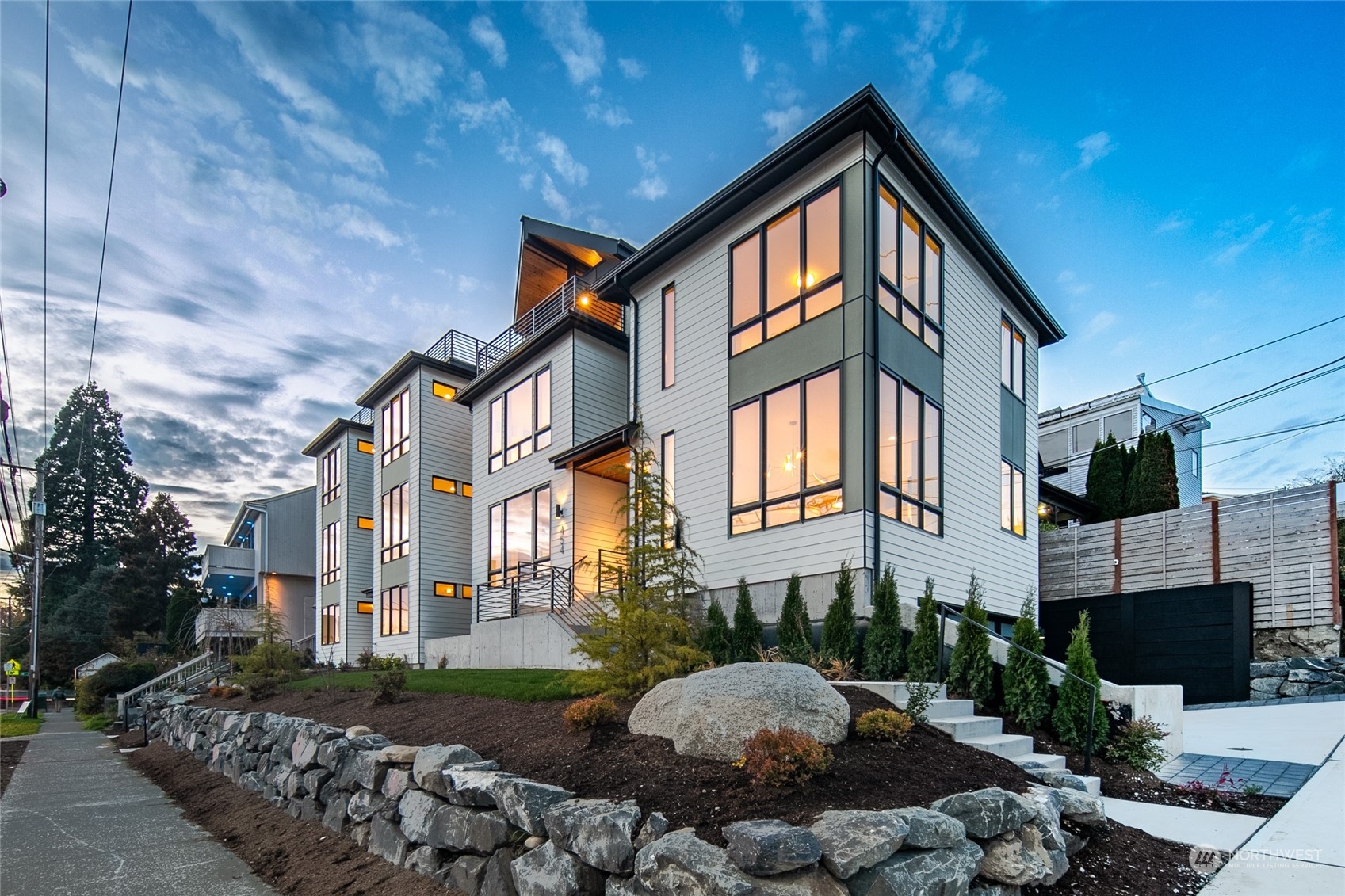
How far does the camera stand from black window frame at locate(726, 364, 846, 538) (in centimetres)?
1001

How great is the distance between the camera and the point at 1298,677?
11539 mm

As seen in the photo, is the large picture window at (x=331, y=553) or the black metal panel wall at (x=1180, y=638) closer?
the black metal panel wall at (x=1180, y=638)

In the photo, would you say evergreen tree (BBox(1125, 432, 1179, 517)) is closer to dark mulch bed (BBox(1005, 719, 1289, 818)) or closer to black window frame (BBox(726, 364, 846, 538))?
black window frame (BBox(726, 364, 846, 538))

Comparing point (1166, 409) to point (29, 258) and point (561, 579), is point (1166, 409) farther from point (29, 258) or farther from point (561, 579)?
point (29, 258)

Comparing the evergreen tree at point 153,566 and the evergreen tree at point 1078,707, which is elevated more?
the evergreen tree at point 1078,707

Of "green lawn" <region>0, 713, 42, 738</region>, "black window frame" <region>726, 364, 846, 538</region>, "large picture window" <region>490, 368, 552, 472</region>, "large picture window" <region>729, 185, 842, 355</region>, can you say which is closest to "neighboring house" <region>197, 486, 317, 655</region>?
"green lawn" <region>0, 713, 42, 738</region>

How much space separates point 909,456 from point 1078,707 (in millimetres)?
4424

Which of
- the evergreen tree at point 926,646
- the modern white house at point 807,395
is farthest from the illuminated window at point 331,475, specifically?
the evergreen tree at point 926,646

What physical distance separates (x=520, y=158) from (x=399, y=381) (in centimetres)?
913

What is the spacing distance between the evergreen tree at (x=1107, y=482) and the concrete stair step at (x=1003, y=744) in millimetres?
15657

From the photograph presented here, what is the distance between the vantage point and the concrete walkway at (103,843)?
5.88 metres

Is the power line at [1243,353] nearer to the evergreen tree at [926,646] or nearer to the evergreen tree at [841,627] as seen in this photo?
the evergreen tree at [926,646]

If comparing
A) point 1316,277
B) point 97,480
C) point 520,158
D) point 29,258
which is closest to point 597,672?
point 29,258

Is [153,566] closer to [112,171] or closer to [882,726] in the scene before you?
[112,171]
